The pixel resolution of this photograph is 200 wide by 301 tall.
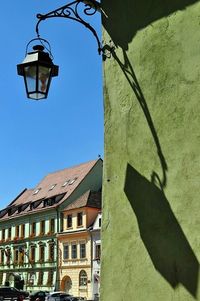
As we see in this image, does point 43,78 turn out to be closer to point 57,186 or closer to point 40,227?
point 40,227

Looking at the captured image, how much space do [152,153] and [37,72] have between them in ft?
5.62

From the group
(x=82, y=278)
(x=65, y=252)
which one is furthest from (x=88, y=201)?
(x=82, y=278)

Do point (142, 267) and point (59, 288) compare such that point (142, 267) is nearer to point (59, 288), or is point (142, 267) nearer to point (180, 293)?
point (180, 293)

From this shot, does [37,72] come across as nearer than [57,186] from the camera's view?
Yes

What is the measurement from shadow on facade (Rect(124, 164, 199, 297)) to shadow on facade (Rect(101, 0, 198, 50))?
1522 mm

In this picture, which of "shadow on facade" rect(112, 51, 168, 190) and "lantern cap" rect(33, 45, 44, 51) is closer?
"shadow on facade" rect(112, 51, 168, 190)

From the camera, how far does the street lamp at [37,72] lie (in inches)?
228

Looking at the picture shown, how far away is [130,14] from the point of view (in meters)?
5.68

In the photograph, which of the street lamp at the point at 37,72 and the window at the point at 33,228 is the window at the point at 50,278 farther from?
the street lamp at the point at 37,72

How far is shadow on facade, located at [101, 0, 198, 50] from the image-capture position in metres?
5.17

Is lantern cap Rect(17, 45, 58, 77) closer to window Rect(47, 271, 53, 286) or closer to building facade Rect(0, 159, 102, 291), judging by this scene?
building facade Rect(0, 159, 102, 291)

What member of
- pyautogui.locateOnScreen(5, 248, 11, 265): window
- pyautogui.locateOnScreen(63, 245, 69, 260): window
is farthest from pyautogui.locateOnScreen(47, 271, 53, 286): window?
pyautogui.locateOnScreen(5, 248, 11, 265): window

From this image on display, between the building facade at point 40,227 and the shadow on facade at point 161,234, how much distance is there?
162 feet

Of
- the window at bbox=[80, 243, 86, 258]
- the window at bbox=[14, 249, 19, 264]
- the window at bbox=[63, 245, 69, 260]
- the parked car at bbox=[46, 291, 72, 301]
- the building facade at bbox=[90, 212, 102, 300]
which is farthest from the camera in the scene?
the window at bbox=[14, 249, 19, 264]
